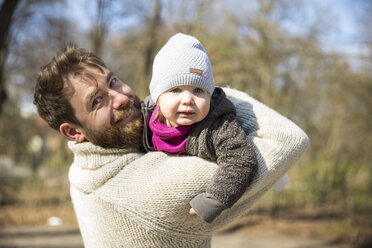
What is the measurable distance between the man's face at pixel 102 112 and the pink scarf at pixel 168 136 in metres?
0.10

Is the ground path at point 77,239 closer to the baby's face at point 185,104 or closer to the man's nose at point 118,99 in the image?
the man's nose at point 118,99

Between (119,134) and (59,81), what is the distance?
353 millimetres

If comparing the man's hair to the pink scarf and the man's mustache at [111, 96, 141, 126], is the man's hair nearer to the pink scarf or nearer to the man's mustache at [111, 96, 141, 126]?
the man's mustache at [111, 96, 141, 126]

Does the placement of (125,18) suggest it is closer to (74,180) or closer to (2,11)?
(2,11)

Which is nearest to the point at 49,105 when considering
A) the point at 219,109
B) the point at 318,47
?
the point at 219,109

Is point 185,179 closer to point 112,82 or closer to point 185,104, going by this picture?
point 185,104

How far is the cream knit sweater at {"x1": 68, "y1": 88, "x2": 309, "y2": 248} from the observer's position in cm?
149

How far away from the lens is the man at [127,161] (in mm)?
1507

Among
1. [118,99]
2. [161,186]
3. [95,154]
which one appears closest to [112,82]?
[118,99]

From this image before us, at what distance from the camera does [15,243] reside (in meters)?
8.01

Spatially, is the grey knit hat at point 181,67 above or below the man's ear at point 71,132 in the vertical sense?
above

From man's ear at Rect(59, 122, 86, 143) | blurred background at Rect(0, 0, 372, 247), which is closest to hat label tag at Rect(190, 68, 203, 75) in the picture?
man's ear at Rect(59, 122, 86, 143)

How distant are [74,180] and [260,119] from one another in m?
0.94

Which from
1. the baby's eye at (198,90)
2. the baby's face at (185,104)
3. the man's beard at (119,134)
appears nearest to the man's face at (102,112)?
the man's beard at (119,134)
